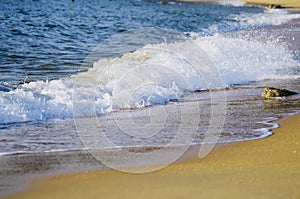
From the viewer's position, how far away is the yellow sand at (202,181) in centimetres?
404

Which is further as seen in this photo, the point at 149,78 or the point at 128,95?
the point at 149,78

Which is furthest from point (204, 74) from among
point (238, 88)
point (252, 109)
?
point (252, 109)

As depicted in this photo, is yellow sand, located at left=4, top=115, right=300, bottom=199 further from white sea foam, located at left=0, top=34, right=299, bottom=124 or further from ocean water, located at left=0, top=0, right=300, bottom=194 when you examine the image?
white sea foam, located at left=0, top=34, right=299, bottom=124

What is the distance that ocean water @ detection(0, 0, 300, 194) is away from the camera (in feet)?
18.5

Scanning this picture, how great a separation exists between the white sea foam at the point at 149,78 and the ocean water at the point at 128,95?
0.06 ft

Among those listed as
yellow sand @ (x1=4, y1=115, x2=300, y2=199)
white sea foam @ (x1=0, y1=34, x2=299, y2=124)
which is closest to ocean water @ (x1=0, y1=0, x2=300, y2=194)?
white sea foam @ (x1=0, y1=34, x2=299, y2=124)

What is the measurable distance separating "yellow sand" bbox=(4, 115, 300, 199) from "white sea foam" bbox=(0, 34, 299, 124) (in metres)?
2.46

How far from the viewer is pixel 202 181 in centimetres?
430

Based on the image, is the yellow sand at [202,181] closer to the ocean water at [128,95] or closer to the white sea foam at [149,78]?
the ocean water at [128,95]

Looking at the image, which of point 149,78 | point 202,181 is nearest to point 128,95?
point 149,78

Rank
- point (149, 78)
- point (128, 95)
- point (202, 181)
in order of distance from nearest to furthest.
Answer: point (202, 181)
point (128, 95)
point (149, 78)

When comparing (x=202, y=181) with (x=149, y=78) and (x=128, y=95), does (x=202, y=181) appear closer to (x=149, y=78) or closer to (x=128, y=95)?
(x=128, y=95)

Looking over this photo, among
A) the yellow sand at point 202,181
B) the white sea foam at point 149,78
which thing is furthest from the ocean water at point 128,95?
the yellow sand at point 202,181

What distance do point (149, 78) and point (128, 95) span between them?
3.88 ft
